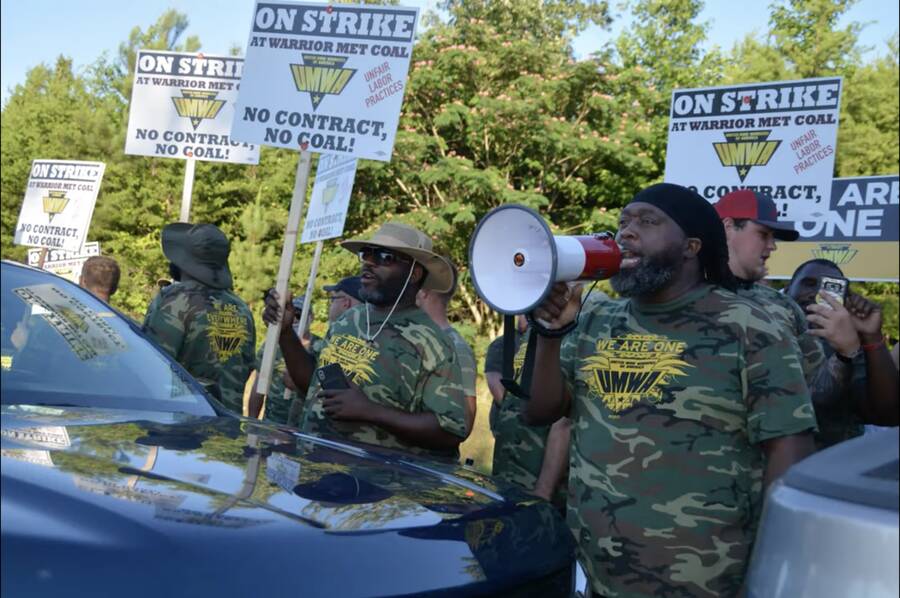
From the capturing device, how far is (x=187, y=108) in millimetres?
8320

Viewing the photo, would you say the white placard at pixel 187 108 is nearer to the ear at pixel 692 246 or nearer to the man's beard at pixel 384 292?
the man's beard at pixel 384 292

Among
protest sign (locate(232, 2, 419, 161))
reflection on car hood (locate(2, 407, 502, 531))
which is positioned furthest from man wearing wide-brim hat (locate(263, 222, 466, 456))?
protest sign (locate(232, 2, 419, 161))

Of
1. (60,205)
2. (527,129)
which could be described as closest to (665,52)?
(527,129)

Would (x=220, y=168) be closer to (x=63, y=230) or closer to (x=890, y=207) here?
(x=63, y=230)

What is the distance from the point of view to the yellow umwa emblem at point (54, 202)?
38.4ft

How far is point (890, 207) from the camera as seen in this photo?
29.0 feet

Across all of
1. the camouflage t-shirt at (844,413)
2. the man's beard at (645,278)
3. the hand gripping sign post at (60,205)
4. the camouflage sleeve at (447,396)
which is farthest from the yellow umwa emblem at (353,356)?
the hand gripping sign post at (60,205)

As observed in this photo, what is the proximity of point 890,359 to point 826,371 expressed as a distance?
0.99 ft

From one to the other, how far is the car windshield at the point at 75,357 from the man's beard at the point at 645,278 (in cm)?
136

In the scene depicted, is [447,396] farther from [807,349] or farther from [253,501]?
[253,501]

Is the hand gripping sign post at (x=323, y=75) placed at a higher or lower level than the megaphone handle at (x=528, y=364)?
higher

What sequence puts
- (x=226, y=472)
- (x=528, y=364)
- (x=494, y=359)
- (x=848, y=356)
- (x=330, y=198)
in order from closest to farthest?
(x=226, y=472) → (x=528, y=364) → (x=848, y=356) → (x=494, y=359) → (x=330, y=198)

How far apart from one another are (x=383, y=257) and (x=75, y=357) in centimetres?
192

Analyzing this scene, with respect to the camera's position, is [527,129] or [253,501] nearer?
[253,501]
